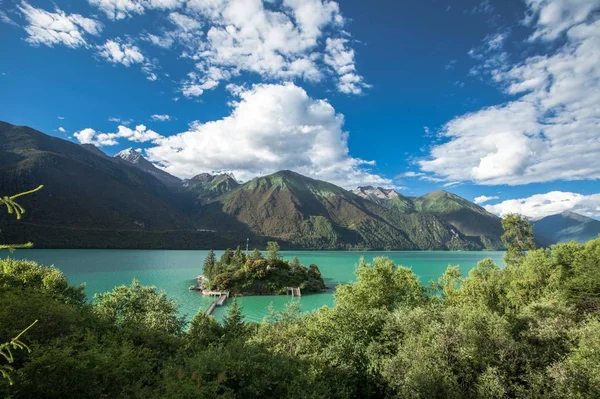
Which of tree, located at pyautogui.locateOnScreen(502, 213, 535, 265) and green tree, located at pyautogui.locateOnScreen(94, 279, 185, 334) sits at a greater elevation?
tree, located at pyautogui.locateOnScreen(502, 213, 535, 265)

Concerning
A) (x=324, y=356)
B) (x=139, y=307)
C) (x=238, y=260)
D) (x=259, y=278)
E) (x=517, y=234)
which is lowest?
(x=259, y=278)

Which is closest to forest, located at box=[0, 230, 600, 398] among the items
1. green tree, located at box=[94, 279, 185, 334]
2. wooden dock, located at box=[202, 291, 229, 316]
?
green tree, located at box=[94, 279, 185, 334]

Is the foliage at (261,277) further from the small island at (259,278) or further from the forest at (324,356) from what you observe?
the forest at (324,356)

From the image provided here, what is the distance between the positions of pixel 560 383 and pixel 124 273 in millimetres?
122820

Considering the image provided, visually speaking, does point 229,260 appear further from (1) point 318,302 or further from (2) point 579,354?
(2) point 579,354

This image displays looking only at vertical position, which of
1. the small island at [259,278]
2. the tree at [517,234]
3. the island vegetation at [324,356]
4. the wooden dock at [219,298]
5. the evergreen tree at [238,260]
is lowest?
the wooden dock at [219,298]

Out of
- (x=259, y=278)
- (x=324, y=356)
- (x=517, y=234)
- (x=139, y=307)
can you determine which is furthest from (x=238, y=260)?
(x=324, y=356)

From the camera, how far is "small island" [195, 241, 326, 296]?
91875 mm

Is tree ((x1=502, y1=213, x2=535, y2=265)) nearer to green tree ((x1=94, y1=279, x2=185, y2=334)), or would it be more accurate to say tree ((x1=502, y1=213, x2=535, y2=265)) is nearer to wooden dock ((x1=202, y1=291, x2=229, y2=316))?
green tree ((x1=94, y1=279, x2=185, y2=334))

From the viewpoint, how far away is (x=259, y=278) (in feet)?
313

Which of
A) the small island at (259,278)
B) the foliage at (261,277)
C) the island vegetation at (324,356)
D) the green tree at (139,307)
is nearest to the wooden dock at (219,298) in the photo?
the small island at (259,278)

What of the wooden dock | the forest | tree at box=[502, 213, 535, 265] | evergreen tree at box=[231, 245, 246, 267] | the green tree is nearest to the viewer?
the forest

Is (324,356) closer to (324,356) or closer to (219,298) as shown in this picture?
(324,356)

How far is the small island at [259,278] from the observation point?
301ft
